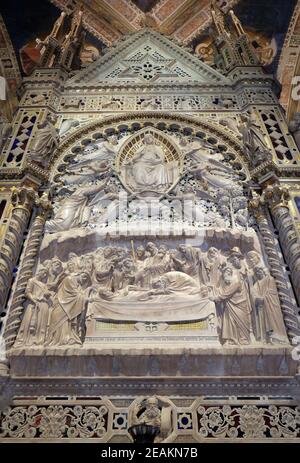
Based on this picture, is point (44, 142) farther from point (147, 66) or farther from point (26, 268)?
point (147, 66)

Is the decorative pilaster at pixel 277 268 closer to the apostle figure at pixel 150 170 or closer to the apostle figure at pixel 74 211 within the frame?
the apostle figure at pixel 150 170

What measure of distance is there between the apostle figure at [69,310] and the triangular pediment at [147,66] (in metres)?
5.69

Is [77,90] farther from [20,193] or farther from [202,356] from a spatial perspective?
[202,356]

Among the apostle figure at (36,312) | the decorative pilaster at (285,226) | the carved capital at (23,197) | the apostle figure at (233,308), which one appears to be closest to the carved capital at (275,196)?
→ the decorative pilaster at (285,226)

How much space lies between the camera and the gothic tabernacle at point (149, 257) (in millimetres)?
4910

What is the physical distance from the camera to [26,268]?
6098 mm

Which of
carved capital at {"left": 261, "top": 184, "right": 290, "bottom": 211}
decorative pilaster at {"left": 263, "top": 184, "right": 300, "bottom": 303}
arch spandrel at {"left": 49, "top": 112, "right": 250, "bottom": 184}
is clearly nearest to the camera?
decorative pilaster at {"left": 263, "top": 184, "right": 300, "bottom": 303}

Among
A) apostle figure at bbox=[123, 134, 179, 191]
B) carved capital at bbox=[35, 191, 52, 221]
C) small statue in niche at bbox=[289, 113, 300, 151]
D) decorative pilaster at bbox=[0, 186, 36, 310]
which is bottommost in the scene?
decorative pilaster at bbox=[0, 186, 36, 310]

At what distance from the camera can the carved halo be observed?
7977mm

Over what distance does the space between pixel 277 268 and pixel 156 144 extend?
3.75m

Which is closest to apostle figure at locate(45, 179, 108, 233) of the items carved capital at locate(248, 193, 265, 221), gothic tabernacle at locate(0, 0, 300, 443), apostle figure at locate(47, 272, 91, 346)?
gothic tabernacle at locate(0, 0, 300, 443)

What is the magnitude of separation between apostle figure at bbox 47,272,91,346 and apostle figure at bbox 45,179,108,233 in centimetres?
110

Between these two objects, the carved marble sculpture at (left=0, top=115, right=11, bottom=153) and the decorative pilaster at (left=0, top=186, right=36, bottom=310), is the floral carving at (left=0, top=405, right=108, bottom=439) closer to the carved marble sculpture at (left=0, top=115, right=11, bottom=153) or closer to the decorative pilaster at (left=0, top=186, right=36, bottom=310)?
the decorative pilaster at (left=0, top=186, right=36, bottom=310)

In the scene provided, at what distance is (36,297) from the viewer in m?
5.77
